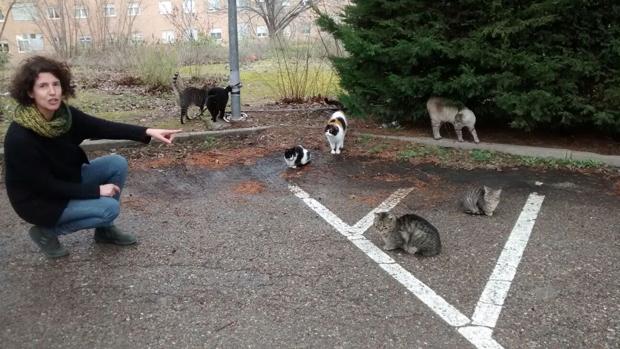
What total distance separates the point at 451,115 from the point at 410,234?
3045mm

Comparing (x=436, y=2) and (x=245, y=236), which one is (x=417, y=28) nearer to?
(x=436, y=2)

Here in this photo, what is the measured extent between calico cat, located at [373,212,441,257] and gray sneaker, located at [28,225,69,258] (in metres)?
2.32

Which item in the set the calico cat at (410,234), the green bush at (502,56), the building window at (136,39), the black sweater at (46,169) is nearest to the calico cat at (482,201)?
the calico cat at (410,234)

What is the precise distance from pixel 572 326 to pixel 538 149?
362 cm

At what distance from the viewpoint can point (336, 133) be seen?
5.80 m

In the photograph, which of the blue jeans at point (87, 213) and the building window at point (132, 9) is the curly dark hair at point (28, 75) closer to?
the blue jeans at point (87, 213)

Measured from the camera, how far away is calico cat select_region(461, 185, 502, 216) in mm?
4145

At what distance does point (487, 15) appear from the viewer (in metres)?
5.81

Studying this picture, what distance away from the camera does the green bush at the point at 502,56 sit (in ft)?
17.8

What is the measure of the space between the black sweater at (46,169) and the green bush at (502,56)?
12.9ft

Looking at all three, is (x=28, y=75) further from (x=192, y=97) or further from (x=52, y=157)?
(x=192, y=97)

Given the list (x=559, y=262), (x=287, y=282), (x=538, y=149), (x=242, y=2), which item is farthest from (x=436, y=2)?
(x=242, y=2)

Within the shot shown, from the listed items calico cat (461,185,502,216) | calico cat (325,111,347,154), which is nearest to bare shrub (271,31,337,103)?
calico cat (325,111,347,154)

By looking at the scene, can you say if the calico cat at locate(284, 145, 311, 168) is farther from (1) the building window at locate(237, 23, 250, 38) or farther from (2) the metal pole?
(1) the building window at locate(237, 23, 250, 38)
